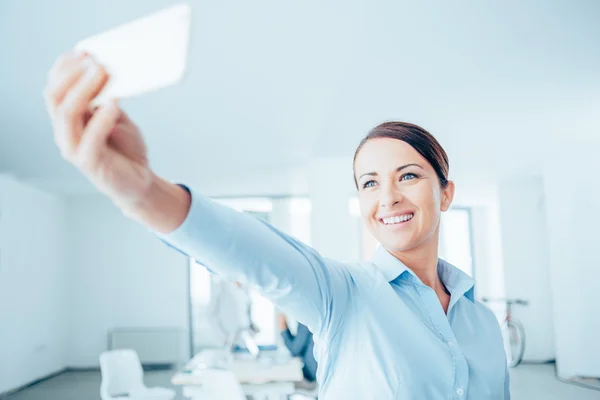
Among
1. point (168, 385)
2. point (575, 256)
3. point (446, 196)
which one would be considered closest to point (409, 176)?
point (446, 196)

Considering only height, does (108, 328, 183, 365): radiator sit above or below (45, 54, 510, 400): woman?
below

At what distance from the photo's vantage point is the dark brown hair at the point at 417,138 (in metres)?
0.98

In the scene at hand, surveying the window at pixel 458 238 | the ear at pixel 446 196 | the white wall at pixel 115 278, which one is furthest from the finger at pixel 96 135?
the window at pixel 458 238

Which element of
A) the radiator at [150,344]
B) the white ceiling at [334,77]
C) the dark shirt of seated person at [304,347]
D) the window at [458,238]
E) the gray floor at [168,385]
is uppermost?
the white ceiling at [334,77]

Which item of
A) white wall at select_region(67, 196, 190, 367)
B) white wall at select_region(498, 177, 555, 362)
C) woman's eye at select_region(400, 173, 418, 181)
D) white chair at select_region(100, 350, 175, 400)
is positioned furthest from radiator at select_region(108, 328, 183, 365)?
woman's eye at select_region(400, 173, 418, 181)

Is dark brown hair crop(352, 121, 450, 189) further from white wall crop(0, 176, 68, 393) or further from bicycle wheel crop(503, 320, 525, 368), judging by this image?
bicycle wheel crop(503, 320, 525, 368)

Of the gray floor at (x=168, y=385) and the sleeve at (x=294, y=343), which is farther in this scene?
the gray floor at (x=168, y=385)

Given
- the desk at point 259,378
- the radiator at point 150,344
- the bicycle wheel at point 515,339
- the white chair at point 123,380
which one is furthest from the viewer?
the radiator at point 150,344

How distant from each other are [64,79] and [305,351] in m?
4.26

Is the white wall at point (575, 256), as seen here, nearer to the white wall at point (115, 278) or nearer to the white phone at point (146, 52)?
the white wall at point (115, 278)

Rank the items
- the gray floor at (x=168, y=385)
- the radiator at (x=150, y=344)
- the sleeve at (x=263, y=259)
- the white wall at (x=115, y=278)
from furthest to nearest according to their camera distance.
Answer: the white wall at (x=115, y=278) < the radiator at (x=150, y=344) < the gray floor at (x=168, y=385) < the sleeve at (x=263, y=259)

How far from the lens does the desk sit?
3871 millimetres

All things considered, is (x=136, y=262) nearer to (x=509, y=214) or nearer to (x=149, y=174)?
(x=509, y=214)

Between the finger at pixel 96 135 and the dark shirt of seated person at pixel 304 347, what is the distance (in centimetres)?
380
